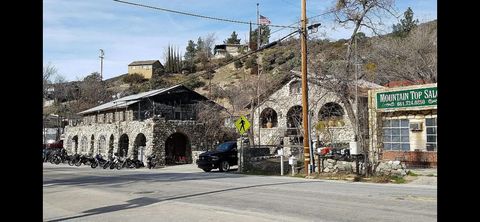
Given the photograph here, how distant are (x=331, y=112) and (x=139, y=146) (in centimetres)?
1860

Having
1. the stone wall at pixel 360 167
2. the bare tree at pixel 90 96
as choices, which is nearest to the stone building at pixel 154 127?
the stone wall at pixel 360 167

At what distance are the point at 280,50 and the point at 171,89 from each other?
44.6 meters

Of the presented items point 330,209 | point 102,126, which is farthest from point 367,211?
point 102,126

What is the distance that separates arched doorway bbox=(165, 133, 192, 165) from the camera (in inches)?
1763

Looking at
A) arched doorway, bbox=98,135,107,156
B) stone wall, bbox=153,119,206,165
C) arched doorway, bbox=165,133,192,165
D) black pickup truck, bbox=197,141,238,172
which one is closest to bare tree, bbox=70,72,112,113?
arched doorway, bbox=98,135,107,156

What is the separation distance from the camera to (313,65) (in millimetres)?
37562

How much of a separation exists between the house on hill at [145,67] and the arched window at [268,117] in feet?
198

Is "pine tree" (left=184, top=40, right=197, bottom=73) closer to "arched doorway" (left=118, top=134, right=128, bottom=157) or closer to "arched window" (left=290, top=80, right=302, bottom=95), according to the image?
"arched doorway" (left=118, top=134, right=128, bottom=157)

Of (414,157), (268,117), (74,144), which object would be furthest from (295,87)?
(74,144)

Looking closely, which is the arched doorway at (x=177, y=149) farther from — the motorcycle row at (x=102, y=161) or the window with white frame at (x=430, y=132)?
the window with white frame at (x=430, y=132)

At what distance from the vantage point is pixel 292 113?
47.0 meters

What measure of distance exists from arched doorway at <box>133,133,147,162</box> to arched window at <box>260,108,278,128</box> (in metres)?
12.4
